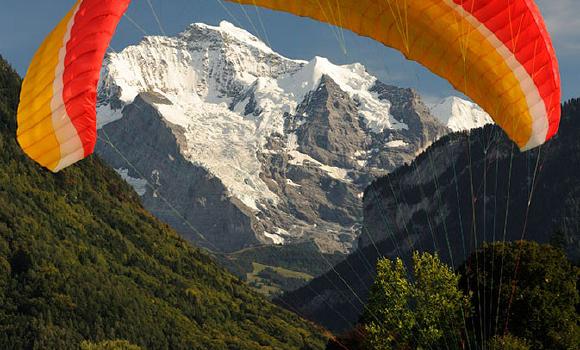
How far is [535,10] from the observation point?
82.9 feet

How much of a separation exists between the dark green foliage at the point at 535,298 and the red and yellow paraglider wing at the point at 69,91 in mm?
26668

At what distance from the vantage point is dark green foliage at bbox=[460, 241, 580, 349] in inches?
1663

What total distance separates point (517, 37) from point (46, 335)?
182485 millimetres

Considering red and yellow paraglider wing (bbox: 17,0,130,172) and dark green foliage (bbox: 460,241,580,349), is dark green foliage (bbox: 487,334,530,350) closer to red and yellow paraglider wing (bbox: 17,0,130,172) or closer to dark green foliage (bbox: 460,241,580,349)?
dark green foliage (bbox: 460,241,580,349)

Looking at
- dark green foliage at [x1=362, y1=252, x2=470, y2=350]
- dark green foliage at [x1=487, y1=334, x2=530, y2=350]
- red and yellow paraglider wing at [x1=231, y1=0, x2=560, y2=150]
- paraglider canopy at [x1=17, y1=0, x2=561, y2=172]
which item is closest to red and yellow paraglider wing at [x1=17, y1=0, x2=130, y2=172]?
paraglider canopy at [x1=17, y1=0, x2=561, y2=172]

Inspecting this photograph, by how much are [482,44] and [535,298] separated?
2058cm

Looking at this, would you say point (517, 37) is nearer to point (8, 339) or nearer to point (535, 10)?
point (535, 10)

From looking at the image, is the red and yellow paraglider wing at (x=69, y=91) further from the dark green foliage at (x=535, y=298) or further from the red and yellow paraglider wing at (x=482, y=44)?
the dark green foliage at (x=535, y=298)

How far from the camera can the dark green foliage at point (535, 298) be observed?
42.2 m

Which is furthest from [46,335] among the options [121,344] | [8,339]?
[121,344]

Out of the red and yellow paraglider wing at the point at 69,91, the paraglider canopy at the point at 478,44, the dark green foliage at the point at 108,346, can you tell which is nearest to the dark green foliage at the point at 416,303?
the paraglider canopy at the point at 478,44

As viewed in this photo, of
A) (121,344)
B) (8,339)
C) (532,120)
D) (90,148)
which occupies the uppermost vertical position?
(532,120)

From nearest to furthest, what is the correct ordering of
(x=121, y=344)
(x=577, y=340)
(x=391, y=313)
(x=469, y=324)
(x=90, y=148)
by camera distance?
1. (x=90, y=148)
2. (x=391, y=313)
3. (x=577, y=340)
4. (x=469, y=324)
5. (x=121, y=344)

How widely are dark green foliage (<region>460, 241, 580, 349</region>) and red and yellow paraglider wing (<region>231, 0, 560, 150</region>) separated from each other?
51.2ft
